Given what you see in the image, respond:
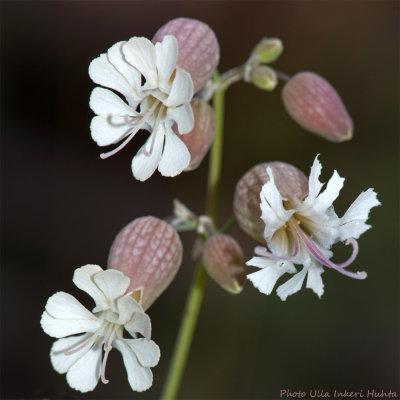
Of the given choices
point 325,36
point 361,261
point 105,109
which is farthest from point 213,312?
point 105,109

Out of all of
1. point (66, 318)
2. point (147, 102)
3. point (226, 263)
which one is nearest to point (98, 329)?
point (66, 318)

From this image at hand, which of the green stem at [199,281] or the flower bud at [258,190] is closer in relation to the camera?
the flower bud at [258,190]

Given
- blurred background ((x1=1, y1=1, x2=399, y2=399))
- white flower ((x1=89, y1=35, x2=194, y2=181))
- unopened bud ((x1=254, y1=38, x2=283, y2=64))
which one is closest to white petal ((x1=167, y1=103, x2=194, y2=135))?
white flower ((x1=89, y1=35, x2=194, y2=181))

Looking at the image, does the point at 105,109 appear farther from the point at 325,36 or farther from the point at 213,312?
the point at 325,36

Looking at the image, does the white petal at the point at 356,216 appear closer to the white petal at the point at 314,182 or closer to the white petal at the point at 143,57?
the white petal at the point at 314,182

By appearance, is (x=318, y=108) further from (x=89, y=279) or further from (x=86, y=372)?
(x=86, y=372)

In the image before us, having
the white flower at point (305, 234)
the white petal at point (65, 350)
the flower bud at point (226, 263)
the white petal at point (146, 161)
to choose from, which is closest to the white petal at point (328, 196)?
the white flower at point (305, 234)

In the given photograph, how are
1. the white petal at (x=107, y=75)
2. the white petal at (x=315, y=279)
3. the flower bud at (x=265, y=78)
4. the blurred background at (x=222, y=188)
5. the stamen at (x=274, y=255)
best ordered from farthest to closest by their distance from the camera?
1. the blurred background at (x=222, y=188)
2. the flower bud at (x=265, y=78)
3. the white petal at (x=107, y=75)
4. the white petal at (x=315, y=279)
5. the stamen at (x=274, y=255)
